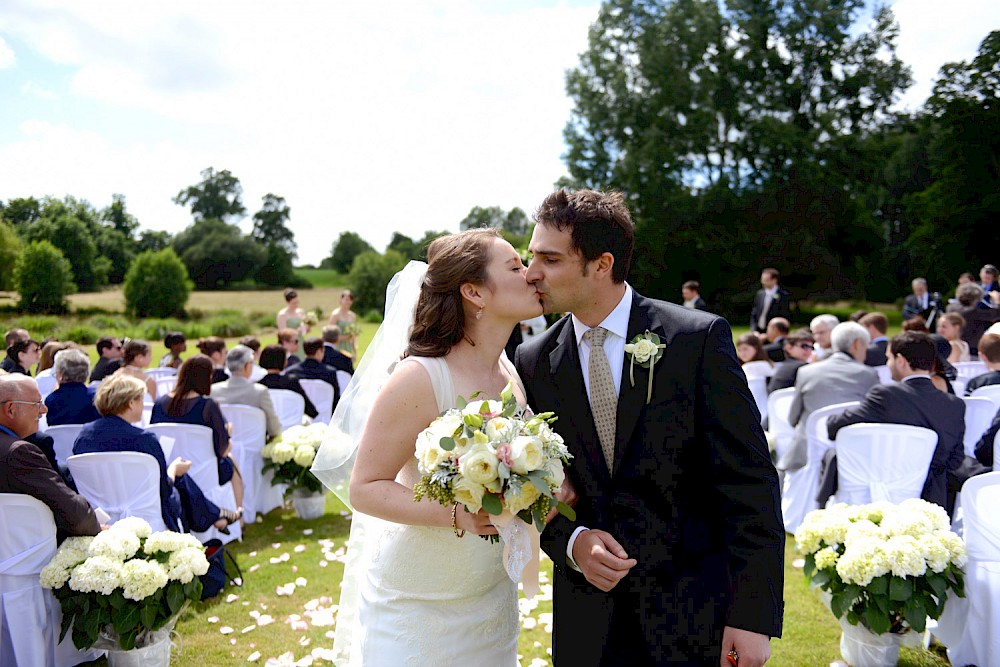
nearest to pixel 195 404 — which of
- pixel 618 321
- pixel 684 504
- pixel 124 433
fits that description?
pixel 124 433

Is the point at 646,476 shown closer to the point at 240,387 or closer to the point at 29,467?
the point at 29,467

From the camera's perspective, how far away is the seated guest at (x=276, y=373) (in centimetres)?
908

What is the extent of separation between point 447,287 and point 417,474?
74 cm

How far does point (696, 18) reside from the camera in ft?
122

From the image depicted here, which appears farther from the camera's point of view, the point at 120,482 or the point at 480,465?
the point at 120,482

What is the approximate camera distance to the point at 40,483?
4219 mm

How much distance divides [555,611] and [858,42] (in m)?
42.5

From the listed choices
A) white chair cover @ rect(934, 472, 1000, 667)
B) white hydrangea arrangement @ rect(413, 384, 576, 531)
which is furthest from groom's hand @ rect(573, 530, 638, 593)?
white chair cover @ rect(934, 472, 1000, 667)

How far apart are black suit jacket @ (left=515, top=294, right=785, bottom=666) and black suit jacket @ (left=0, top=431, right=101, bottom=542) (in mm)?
3209

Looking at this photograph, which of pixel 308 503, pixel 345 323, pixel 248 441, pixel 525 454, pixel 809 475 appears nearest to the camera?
pixel 525 454

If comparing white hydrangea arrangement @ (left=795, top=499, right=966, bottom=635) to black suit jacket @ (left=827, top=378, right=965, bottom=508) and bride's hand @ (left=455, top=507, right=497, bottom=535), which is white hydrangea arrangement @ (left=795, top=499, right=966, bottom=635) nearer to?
black suit jacket @ (left=827, top=378, right=965, bottom=508)

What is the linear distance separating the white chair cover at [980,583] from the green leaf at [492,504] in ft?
10.7

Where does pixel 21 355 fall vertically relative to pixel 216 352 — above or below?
above

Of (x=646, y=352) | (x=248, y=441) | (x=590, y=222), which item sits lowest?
(x=248, y=441)
